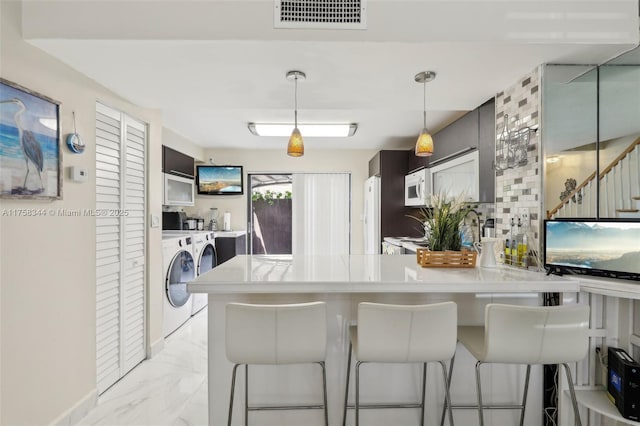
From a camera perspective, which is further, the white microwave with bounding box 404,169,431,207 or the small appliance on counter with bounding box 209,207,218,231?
the small appliance on counter with bounding box 209,207,218,231

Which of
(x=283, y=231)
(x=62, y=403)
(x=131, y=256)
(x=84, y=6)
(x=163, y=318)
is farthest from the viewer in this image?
(x=283, y=231)

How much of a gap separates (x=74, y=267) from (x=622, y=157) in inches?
127

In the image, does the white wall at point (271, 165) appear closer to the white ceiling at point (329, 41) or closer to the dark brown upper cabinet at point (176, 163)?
the dark brown upper cabinet at point (176, 163)

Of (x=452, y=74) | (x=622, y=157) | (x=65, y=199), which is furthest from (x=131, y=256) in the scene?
(x=622, y=157)

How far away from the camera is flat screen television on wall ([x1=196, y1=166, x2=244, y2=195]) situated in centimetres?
510

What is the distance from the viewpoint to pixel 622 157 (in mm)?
1905

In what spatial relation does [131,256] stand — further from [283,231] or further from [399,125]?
[283,231]

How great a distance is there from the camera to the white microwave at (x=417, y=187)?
3637mm

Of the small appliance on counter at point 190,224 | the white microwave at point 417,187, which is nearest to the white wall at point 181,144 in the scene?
the small appliance on counter at point 190,224

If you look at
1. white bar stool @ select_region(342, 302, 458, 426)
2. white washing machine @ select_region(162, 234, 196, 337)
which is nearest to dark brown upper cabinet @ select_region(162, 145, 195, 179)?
white washing machine @ select_region(162, 234, 196, 337)

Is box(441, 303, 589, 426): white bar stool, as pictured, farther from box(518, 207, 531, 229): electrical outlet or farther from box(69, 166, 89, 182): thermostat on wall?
box(69, 166, 89, 182): thermostat on wall

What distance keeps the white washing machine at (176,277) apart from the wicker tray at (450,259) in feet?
7.42

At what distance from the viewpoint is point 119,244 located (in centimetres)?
238

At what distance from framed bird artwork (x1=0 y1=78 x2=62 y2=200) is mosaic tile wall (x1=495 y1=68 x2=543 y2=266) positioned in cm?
262
